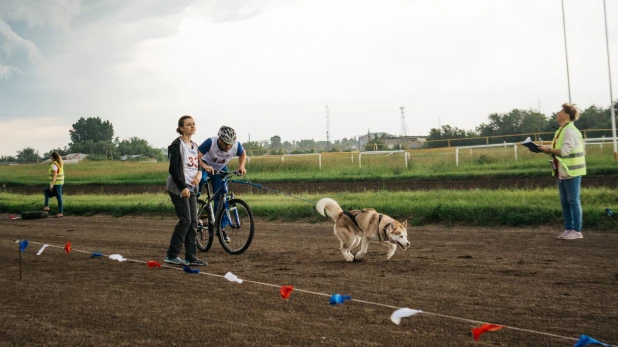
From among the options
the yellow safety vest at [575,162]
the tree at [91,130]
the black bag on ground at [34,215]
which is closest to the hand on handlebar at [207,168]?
the yellow safety vest at [575,162]

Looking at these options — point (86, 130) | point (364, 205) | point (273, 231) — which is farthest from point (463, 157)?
point (86, 130)

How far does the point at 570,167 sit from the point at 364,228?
13.8 ft

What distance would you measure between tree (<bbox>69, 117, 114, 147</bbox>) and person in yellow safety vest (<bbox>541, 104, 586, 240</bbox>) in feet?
402

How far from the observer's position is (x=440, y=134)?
7019cm

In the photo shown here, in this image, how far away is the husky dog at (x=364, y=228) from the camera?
Result: 766 cm

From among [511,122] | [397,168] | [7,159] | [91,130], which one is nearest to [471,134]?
[511,122]

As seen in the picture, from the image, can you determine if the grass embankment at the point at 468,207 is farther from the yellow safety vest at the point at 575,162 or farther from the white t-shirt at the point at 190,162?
the white t-shirt at the point at 190,162

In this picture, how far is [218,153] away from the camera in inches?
370

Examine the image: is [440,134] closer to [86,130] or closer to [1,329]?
[1,329]

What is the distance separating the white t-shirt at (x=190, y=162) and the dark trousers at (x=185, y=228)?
0.86 feet

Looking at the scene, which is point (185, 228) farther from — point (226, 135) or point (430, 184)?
point (430, 184)

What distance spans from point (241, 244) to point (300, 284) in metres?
2.80

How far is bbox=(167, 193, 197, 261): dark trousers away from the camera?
8.18 metres

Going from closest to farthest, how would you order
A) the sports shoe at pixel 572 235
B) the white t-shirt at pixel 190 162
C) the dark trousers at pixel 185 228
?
the white t-shirt at pixel 190 162, the dark trousers at pixel 185 228, the sports shoe at pixel 572 235
